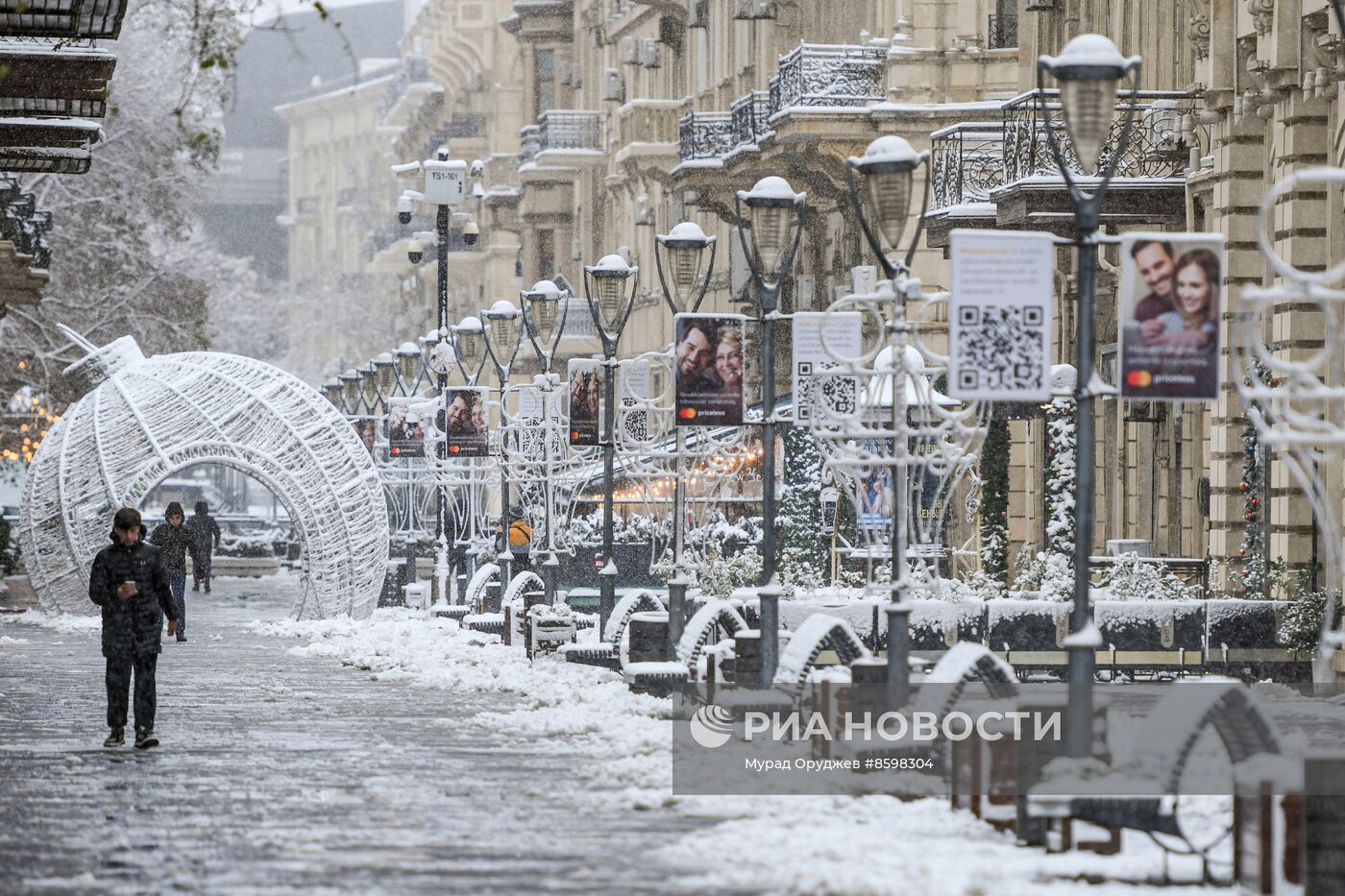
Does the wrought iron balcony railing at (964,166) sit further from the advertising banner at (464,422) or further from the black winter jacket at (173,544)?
the black winter jacket at (173,544)

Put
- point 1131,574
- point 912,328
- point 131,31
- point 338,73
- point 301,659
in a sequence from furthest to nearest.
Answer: point 338,73 → point 131,31 → point 301,659 → point 1131,574 → point 912,328

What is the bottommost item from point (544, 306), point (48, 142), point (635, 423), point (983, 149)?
point (635, 423)

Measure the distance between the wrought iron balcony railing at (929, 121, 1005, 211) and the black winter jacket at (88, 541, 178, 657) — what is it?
1440 cm

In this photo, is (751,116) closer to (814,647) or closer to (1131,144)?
(1131,144)

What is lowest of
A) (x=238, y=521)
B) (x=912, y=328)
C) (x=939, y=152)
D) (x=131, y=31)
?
(x=238, y=521)

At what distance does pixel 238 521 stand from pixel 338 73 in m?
75.6

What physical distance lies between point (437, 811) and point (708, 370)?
24.0 ft

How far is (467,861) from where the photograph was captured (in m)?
11.8

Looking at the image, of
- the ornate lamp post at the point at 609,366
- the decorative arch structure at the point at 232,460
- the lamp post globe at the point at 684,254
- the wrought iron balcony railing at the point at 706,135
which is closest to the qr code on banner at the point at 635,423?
the ornate lamp post at the point at 609,366

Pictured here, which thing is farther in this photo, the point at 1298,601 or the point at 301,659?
the point at 301,659

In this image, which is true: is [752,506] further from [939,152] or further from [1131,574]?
[1131,574]

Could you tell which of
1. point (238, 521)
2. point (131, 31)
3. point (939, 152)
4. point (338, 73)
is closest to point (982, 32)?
point (939, 152)

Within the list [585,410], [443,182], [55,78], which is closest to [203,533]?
[443,182]

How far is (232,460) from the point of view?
32.4m
